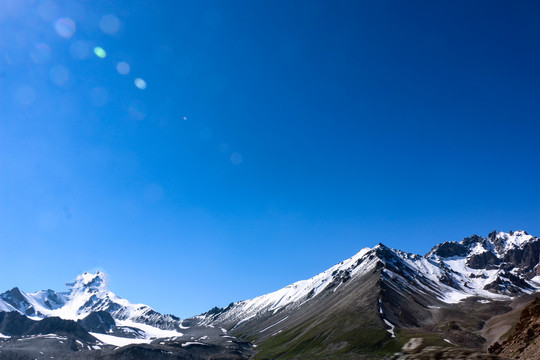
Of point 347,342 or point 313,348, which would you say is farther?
point 313,348

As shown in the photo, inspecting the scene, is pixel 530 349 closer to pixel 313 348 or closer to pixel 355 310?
pixel 313 348

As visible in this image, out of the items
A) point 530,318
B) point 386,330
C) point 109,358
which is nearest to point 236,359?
point 109,358

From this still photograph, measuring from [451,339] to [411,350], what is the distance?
22.0 m

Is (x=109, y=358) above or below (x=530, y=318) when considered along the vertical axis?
above

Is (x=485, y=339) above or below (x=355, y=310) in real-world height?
below

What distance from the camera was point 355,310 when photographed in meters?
197

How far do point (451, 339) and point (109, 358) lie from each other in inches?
6881

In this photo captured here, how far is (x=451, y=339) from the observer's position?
433ft

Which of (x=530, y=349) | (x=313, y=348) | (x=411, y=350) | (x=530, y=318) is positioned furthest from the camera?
(x=313, y=348)

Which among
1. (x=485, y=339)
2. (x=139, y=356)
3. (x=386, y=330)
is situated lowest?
(x=485, y=339)

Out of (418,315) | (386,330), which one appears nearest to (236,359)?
(386,330)

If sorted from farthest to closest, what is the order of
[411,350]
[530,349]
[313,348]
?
1. [313,348]
2. [411,350]
3. [530,349]

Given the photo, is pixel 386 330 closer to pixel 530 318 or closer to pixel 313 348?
pixel 313 348

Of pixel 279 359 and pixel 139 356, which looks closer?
pixel 279 359
